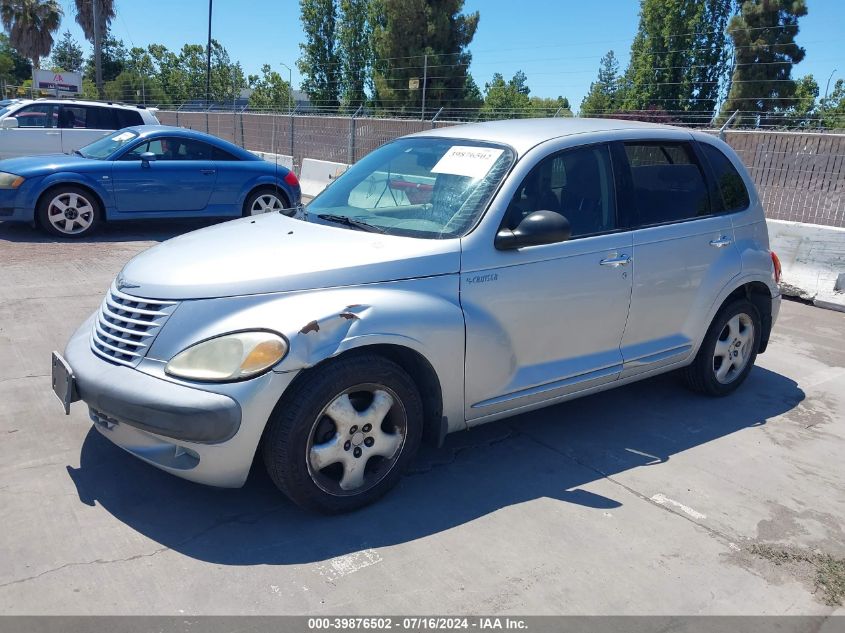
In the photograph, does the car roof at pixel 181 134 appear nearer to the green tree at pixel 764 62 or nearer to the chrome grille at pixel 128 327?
the chrome grille at pixel 128 327

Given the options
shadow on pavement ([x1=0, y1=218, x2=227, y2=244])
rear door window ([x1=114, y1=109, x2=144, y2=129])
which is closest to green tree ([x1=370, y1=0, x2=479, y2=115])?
rear door window ([x1=114, y1=109, x2=144, y2=129])

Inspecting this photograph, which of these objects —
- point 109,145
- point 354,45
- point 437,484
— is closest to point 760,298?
point 437,484

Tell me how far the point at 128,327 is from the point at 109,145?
7.54m

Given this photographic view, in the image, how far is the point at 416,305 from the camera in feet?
11.5

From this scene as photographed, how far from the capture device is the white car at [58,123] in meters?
13.1

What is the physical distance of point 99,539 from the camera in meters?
3.25

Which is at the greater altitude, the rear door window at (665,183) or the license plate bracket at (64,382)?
the rear door window at (665,183)

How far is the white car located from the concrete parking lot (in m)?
9.47

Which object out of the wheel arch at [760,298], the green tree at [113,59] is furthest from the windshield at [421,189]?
the green tree at [113,59]

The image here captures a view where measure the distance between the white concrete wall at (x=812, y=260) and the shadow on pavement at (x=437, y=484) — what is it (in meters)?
3.50

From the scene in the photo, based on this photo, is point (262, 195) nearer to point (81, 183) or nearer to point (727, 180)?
point (81, 183)

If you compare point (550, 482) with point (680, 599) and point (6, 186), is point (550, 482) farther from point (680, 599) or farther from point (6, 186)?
point (6, 186)

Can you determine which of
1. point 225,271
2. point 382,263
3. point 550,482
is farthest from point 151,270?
point 550,482

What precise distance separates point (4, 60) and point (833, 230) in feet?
266
